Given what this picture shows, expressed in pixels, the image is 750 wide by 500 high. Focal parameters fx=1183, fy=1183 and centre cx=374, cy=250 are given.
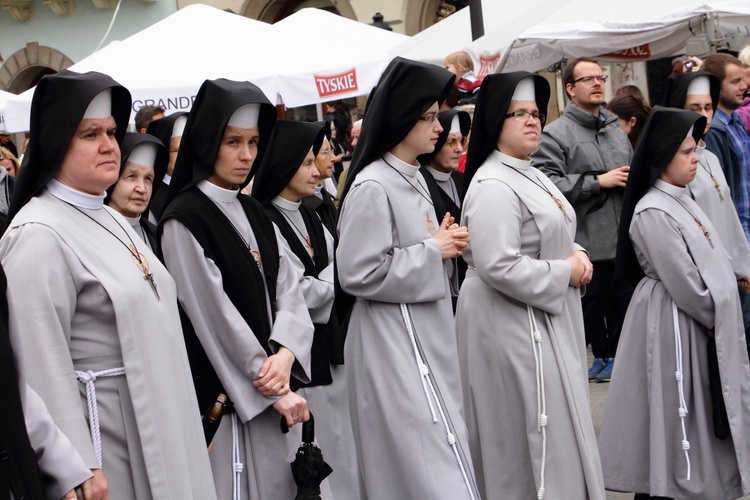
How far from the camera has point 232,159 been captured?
Result: 14.9 ft

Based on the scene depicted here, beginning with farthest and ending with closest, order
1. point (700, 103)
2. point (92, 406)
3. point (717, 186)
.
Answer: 1. point (700, 103)
2. point (717, 186)
3. point (92, 406)

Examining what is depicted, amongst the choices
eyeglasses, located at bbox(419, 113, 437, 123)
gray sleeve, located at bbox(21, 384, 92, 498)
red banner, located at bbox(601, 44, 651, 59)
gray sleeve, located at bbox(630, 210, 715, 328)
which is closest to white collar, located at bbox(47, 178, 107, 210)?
gray sleeve, located at bbox(21, 384, 92, 498)

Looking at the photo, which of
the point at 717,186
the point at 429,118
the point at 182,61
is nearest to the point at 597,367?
the point at 717,186

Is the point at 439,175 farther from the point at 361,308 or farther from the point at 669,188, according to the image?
the point at 361,308

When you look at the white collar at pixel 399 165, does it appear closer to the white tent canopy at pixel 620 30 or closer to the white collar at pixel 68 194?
the white collar at pixel 68 194

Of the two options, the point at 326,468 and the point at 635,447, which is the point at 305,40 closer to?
the point at 635,447

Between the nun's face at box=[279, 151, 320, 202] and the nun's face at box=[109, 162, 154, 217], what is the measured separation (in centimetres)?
80

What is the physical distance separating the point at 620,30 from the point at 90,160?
19.1 ft

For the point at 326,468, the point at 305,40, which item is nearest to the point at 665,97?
the point at 326,468

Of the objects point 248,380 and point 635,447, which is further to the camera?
point 635,447

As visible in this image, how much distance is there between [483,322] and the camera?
17.8 feet

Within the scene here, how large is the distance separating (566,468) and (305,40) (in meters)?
7.33

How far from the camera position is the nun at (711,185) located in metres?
6.58

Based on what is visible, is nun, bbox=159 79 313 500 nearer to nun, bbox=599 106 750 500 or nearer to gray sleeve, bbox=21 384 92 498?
gray sleeve, bbox=21 384 92 498
